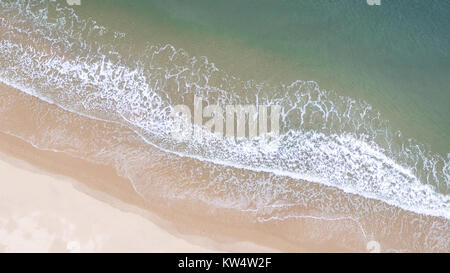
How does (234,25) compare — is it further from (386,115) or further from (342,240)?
(342,240)

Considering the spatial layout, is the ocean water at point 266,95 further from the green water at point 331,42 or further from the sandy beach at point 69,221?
the sandy beach at point 69,221

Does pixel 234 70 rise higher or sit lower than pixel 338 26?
lower

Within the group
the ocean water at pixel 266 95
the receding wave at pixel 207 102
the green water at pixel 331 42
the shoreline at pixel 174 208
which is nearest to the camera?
the shoreline at pixel 174 208

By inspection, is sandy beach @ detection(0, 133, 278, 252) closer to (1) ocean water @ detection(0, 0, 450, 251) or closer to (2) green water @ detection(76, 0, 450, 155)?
(1) ocean water @ detection(0, 0, 450, 251)

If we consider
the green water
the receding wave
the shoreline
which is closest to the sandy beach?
the shoreline

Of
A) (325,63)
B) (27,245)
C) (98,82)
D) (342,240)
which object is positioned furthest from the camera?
(325,63)

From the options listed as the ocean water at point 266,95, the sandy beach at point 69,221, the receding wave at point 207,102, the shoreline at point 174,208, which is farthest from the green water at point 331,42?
the sandy beach at point 69,221
